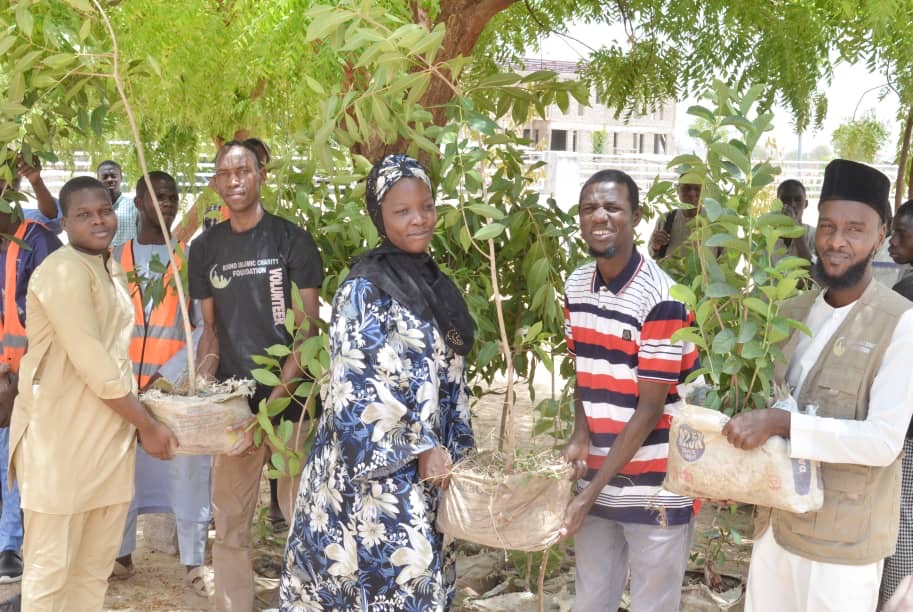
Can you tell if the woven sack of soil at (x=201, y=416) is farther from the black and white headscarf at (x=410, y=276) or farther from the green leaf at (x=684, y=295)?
the green leaf at (x=684, y=295)

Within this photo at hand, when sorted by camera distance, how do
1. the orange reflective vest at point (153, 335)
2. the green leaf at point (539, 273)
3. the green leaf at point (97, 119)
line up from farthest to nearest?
the orange reflective vest at point (153, 335), the green leaf at point (97, 119), the green leaf at point (539, 273)

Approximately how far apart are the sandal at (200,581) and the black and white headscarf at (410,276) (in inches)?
84.6

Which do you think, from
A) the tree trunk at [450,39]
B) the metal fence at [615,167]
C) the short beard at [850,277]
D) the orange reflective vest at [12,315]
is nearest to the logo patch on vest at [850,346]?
the short beard at [850,277]

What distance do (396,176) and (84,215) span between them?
3.94 feet

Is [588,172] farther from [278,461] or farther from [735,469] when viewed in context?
[735,469]

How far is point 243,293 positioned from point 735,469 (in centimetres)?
191

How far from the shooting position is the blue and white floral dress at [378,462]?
285cm

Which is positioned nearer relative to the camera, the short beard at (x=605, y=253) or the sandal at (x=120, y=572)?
the short beard at (x=605, y=253)

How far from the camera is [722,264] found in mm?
2969

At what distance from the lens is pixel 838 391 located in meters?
2.62

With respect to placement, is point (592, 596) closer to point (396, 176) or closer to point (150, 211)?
point (396, 176)

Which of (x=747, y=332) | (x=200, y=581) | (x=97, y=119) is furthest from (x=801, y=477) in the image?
(x=200, y=581)

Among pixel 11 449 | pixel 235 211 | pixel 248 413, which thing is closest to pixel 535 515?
pixel 248 413

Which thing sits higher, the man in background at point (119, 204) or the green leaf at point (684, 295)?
the man in background at point (119, 204)
